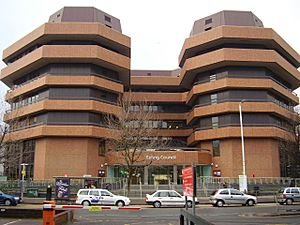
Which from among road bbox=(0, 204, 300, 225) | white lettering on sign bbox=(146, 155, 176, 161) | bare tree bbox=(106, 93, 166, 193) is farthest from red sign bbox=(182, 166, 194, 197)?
white lettering on sign bbox=(146, 155, 176, 161)

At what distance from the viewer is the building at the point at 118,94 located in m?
53.0

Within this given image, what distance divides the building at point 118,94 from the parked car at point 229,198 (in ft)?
62.1

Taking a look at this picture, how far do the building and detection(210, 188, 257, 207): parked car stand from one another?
18.9m

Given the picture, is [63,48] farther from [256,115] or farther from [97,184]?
[256,115]

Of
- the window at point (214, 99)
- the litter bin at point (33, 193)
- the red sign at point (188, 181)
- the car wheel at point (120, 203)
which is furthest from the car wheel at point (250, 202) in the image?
the red sign at point (188, 181)

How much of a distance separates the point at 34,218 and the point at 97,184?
25.2 meters

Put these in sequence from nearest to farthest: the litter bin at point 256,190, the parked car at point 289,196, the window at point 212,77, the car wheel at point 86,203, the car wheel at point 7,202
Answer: the car wheel at point 86,203 → the car wheel at point 7,202 → the parked car at point 289,196 → the litter bin at point 256,190 → the window at point 212,77

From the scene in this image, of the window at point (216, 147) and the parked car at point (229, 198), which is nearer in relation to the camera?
the parked car at point (229, 198)

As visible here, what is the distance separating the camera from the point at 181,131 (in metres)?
69.1

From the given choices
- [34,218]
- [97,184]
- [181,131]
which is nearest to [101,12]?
[181,131]

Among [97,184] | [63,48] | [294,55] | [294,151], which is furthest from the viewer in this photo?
[294,55]

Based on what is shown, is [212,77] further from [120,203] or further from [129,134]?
[120,203]

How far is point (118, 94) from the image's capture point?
59219mm

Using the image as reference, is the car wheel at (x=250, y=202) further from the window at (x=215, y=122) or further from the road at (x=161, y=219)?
the window at (x=215, y=122)
